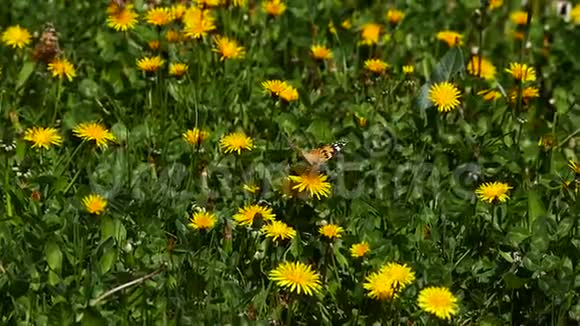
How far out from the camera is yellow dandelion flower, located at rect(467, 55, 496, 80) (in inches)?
149

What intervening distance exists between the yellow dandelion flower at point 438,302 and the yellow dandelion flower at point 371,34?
154cm

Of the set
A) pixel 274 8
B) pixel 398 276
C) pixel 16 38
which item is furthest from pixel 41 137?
pixel 274 8

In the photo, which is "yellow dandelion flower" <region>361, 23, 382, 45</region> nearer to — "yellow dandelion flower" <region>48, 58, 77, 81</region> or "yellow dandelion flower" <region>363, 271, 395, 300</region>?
"yellow dandelion flower" <region>48, 58, 77, 81</region>

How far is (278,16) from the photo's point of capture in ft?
13.5

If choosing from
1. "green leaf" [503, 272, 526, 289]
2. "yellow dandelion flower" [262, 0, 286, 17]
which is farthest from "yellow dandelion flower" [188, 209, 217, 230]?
"yellow dandelion flower" [262, 0, 286, 17]

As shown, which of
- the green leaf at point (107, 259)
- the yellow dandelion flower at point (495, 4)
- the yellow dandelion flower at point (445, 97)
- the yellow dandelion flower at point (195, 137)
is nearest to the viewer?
the green leaf at point (107, 259)

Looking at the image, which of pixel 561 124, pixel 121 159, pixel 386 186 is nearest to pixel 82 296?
pixel 121 159

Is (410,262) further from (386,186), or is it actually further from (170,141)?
(170,141)

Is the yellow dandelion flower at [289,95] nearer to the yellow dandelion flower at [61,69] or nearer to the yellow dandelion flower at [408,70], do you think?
the yellow dandelion flower at [408,70]

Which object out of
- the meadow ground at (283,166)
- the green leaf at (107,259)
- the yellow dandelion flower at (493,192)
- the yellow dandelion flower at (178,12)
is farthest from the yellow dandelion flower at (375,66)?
the green leaf at (107,259)

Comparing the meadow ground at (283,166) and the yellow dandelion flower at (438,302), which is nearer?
the yellow dandelion flower at (438,302)

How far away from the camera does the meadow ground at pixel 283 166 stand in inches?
107

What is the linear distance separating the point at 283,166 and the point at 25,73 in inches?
36.0

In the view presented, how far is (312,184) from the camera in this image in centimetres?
293
